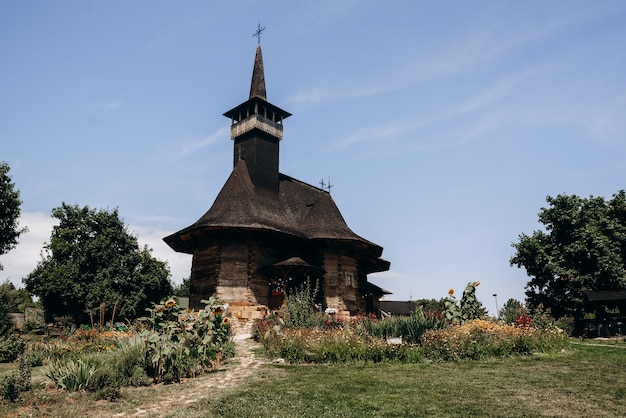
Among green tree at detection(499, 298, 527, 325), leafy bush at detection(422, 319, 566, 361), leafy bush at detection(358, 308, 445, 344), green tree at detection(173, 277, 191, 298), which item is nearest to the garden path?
leafy bush at detection(358, 308, 445, 344)

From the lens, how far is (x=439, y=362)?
1106 cm

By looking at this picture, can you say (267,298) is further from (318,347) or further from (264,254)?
(318,347)

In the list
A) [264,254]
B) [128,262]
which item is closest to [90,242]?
[128,262]

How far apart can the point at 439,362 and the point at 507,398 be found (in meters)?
3.63

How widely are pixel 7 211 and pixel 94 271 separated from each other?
7707mm

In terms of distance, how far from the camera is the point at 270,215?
907 inches

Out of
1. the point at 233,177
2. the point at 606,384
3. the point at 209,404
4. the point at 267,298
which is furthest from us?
the point at 233,177

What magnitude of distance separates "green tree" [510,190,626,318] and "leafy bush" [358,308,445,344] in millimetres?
19160

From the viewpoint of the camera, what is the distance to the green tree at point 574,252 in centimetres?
2717

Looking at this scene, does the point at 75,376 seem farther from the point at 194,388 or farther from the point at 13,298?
the point at 13,298

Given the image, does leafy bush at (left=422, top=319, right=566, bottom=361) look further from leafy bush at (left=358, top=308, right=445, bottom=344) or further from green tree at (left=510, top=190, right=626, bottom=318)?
green tree at (left=510, top=190, right=626, bottom=318)

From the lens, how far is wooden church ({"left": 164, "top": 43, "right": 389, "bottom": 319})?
814 inches

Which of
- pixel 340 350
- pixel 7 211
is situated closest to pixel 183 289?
pixel 7 211

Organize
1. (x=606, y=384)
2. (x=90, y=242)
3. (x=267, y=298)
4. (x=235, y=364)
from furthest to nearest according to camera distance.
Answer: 1. (x=90, y=242)
2. (x=267, y=298)
3. (x=235, y=364)
4. (x=606, y=384)
